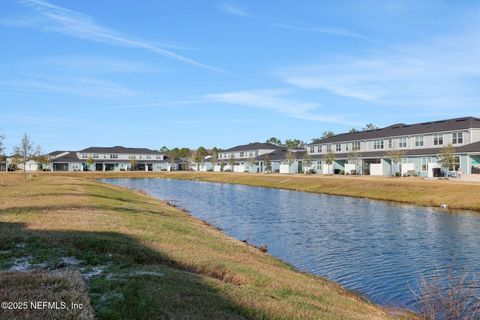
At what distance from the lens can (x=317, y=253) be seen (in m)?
24.5

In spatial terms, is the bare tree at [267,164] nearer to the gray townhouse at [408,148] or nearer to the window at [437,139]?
the gray townhouse at [408,148]

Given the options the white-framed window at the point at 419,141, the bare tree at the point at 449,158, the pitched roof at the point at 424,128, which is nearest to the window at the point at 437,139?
the pitched roof at the point at 424,128

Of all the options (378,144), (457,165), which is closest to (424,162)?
(457,165)

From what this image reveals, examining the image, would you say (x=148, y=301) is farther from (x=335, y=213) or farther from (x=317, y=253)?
(x=335, y=213)

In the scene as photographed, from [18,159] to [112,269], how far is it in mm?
111667

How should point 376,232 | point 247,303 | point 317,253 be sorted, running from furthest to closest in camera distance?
1. point 376,232
2. point 317,253
3. point 247,303

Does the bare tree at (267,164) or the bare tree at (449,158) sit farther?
the bare tree at (267,164)

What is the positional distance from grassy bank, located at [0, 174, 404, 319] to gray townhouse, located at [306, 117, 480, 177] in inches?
2127

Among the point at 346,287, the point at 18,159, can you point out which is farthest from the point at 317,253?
the point at 18,159

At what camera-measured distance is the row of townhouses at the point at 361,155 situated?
6650 centimetres

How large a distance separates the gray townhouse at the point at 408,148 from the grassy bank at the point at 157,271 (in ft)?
177

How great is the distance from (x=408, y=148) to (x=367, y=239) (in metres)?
53.9

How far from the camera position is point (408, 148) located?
77750 mm

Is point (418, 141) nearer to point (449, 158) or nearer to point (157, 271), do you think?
point (449, 158)
